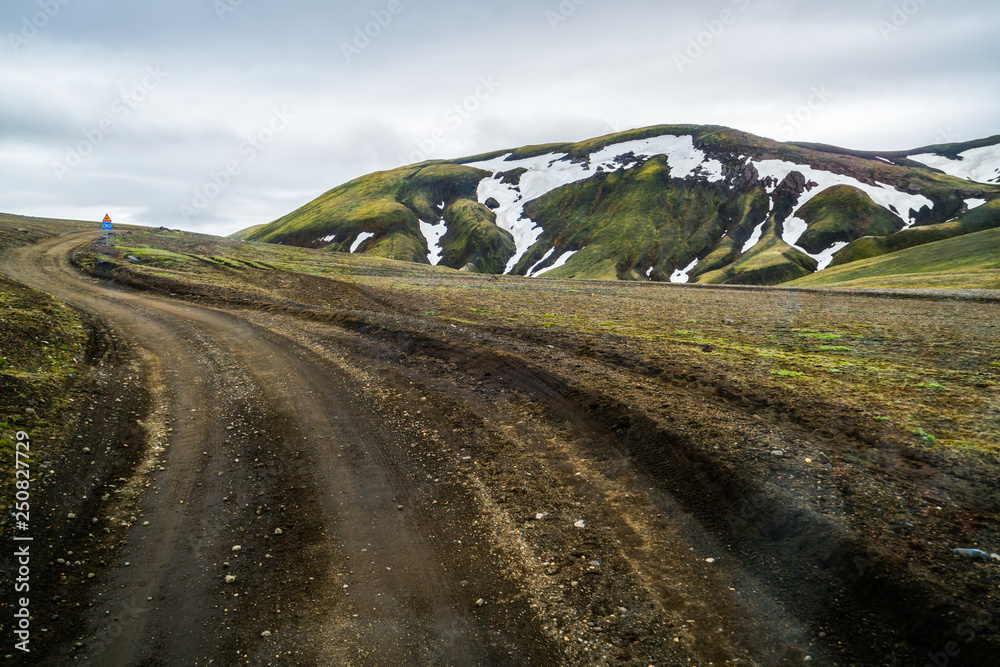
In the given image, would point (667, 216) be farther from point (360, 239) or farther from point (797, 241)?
point (360, 239)

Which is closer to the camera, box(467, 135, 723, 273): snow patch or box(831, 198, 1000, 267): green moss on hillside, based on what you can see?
box(831, 198, 1000, 267): green moss on hillside

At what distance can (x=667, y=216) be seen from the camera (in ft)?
509

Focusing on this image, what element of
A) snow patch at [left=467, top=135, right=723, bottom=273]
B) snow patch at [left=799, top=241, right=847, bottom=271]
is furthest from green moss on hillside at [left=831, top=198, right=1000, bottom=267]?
snow patch at [left=467, top=135, right=723, bottom=273]

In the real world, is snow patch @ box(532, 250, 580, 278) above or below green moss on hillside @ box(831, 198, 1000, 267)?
above

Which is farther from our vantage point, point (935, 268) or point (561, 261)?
point (561, 261)

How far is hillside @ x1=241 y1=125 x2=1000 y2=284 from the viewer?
129875 millimetres

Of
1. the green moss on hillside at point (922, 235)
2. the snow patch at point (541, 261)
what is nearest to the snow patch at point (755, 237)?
the green moss on hillside at point (922, 235)

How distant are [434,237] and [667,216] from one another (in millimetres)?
79103

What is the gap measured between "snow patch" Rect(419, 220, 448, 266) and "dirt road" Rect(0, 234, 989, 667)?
13322 cm

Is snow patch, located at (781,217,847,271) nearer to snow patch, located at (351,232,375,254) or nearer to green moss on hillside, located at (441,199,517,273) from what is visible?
green moss on hillside, located at (441,199,517,273)

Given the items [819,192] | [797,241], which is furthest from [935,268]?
[819,192]

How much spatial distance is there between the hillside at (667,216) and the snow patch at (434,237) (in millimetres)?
529
